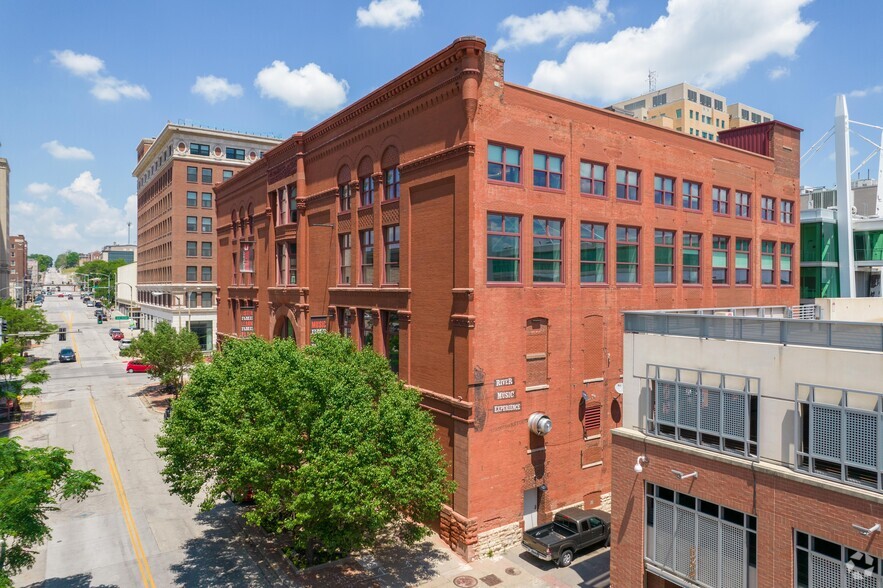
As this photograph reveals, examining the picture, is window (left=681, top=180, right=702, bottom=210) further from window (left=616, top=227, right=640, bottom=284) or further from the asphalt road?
the asphalt road

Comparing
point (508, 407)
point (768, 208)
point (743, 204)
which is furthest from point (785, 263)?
point (508, 407)

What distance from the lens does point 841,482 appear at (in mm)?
12438

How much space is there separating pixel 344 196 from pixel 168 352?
24.0 metres

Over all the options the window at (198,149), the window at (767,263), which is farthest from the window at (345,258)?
the window at (198,149)

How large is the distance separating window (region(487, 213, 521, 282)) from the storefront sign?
5.17 meters

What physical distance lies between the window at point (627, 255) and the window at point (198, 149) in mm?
62707

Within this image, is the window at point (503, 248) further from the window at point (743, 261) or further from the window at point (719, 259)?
the window at point (743, 261)

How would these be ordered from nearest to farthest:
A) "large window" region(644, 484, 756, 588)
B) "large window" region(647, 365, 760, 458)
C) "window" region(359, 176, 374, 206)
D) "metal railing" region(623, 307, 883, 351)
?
"metal railing" region(623, 307, 883, 351), "large window" region(644, 484, 756, 588), "large window" region(647, 365, 760, 458), "window" region(359, 176, 374, 206)

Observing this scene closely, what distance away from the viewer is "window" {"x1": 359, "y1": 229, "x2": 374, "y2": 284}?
94.0ft

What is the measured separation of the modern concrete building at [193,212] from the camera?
70250 mm

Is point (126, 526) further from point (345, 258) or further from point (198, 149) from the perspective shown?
point (198, 149)

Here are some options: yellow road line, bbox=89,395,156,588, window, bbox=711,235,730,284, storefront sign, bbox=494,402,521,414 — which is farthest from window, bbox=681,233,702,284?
yellow road line, bbox=89,395,156,588

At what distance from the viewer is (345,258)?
102 feet

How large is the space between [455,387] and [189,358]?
3253 centimetres
